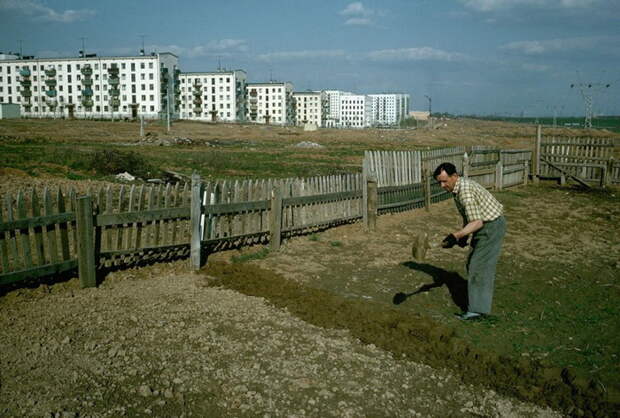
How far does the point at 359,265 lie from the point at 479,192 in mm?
3206

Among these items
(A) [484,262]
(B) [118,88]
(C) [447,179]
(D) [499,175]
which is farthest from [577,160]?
(B) [118,88]

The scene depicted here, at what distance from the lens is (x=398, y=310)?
6844 mm

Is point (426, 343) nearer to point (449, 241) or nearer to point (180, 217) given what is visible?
point (449, 241)

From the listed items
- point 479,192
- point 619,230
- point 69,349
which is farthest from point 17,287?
point 619,230

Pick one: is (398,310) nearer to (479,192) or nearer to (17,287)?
(479,192)

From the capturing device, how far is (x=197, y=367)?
4.89 m

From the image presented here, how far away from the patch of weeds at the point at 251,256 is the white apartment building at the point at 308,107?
162 meters

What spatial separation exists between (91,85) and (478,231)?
130684 millimetres

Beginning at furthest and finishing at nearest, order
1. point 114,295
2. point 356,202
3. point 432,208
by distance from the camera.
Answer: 1. point 432,208
2. point 356,202
3. point 114,295

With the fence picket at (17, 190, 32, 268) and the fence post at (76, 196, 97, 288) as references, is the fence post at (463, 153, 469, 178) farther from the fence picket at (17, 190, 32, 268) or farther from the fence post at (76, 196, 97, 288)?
the fence picket at (17, 190, 32, 268)

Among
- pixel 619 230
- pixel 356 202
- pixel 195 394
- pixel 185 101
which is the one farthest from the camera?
pixel 185 101

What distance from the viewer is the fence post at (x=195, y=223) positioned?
26.5 ft

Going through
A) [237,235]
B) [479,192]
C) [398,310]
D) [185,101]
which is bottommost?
[398,310]

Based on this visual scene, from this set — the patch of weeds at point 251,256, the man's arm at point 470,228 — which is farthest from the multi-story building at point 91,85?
the man's arm at point 470,228
